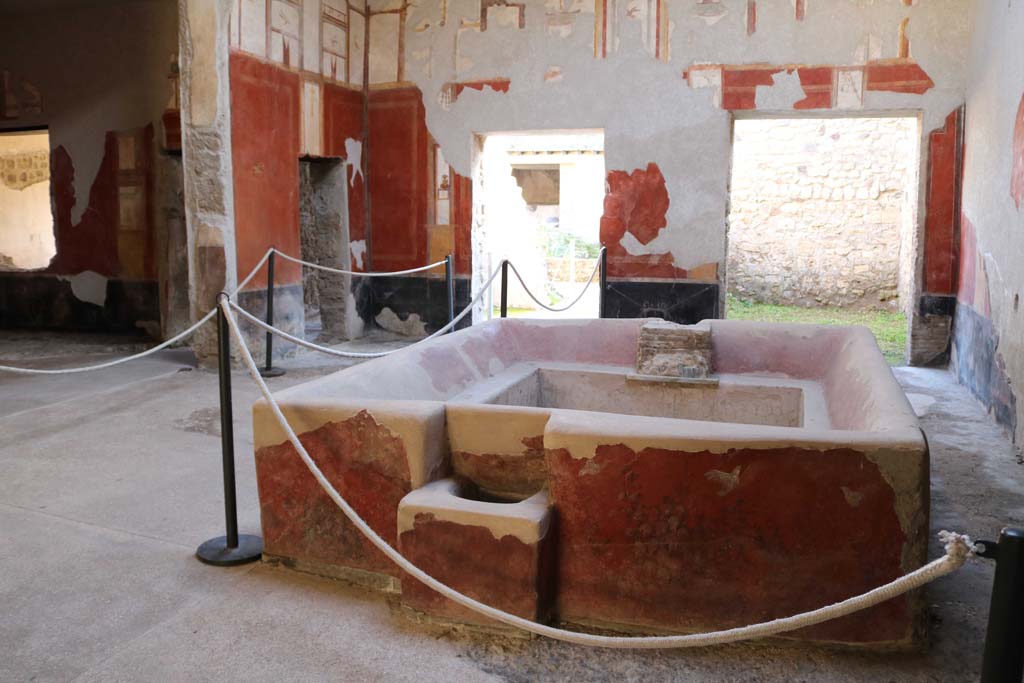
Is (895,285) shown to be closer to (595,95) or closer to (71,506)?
(595,95)

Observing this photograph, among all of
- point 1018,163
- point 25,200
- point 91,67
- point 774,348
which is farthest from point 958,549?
point 25,200

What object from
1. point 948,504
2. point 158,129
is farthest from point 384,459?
point 158,129

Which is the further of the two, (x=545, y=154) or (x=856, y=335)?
(x=545, y=154)

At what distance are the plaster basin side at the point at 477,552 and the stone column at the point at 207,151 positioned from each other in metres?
4.60

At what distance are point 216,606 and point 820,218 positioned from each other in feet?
35.8

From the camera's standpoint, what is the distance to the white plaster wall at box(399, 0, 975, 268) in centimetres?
709

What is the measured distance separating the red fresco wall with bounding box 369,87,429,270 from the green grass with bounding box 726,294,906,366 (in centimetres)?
388

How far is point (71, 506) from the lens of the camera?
3.43 metres

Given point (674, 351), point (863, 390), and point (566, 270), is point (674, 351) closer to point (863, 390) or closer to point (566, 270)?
point (863, 390)

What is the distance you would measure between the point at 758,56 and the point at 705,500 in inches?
243

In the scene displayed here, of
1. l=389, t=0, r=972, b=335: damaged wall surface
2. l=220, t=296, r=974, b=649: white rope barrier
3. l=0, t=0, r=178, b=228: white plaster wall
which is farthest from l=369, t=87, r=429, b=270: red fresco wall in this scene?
l=220, t=296, r=974, b=649: white rope barrier

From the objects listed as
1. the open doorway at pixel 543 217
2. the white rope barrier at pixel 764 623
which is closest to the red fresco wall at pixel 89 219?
the open doorway at pixel 543 217

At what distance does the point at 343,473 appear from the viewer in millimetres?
2615

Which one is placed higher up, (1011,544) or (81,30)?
(81,30)
